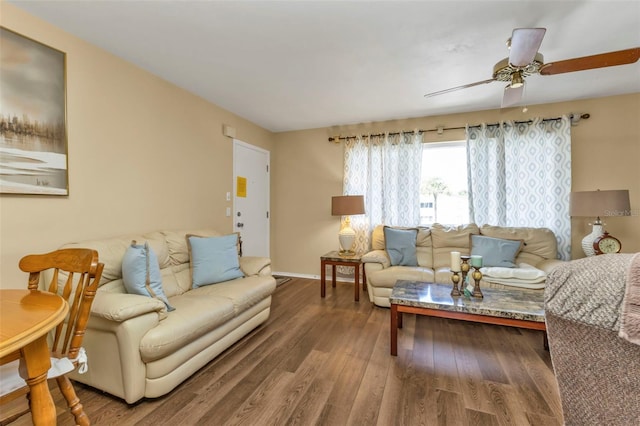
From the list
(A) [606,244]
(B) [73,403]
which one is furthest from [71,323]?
(A) [606,244]

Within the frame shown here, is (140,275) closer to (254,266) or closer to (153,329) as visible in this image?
(153,329)

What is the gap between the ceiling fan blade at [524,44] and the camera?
150 centimetres

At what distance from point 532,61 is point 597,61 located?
36 cm

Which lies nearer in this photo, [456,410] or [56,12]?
[456,410]

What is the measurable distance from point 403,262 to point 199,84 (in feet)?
10.0

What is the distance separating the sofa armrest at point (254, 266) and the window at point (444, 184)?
2330 millimetres

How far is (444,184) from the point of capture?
3.87 metres

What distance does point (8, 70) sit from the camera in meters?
1.71

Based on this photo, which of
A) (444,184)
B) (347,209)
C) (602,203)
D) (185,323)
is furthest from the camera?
(444,184)

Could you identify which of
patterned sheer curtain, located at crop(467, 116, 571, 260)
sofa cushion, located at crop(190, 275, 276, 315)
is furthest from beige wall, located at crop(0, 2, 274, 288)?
patterned sheer curtain, located at crop(467, 116, 571, 260)

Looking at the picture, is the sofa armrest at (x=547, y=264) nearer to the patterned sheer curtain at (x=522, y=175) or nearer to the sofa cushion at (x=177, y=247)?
the patterned sheer curtain at (x=522, y=175)

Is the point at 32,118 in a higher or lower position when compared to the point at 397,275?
higher

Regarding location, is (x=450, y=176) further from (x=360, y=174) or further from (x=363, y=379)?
(x=363, y=379)

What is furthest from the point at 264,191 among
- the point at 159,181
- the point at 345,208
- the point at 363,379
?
the point at 363,379
